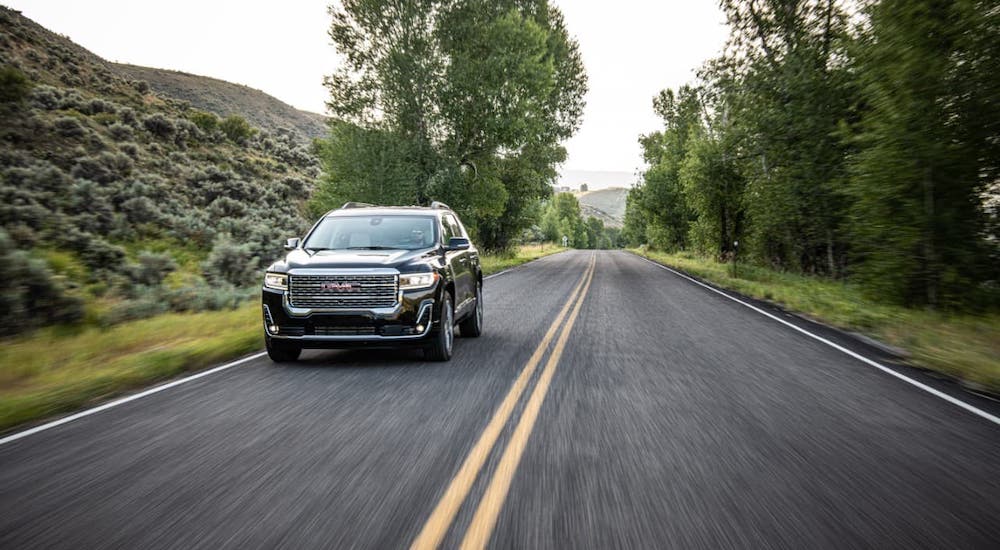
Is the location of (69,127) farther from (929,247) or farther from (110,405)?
(929,247)

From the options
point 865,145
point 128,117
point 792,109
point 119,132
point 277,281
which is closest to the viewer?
point 277,281

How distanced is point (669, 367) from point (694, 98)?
111ft

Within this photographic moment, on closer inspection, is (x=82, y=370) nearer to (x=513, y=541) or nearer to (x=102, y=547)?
(x=102, y=547)

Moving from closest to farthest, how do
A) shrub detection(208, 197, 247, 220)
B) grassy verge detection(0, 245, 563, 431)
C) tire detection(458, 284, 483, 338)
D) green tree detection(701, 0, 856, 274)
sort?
grassy verge detection(0, 245, 563, 431) < tire detection(458, 284, 483, 338) < green tree detection(701, 0, 856, 274) < shrub detection(208, 197, 247, 220)

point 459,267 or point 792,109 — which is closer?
point 459,267

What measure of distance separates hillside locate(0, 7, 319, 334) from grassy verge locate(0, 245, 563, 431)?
1314 mm

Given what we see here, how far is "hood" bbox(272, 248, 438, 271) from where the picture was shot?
6934 millimetres

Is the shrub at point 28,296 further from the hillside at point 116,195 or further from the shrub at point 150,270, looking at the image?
the shrub at point 150,270

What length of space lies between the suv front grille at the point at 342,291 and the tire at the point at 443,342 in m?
0.71

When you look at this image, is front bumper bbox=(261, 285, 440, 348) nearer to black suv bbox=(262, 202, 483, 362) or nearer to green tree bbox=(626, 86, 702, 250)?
black suv bbox=(262, 202, 483, 362)

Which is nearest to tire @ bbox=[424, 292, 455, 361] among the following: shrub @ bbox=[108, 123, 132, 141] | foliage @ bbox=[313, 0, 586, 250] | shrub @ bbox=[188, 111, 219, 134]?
foliage @ bbox=[313, 0, 586, 250]

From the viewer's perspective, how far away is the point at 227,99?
253 feet

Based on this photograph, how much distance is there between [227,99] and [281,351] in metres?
80.9

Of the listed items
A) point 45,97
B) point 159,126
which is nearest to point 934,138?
point 45,97
